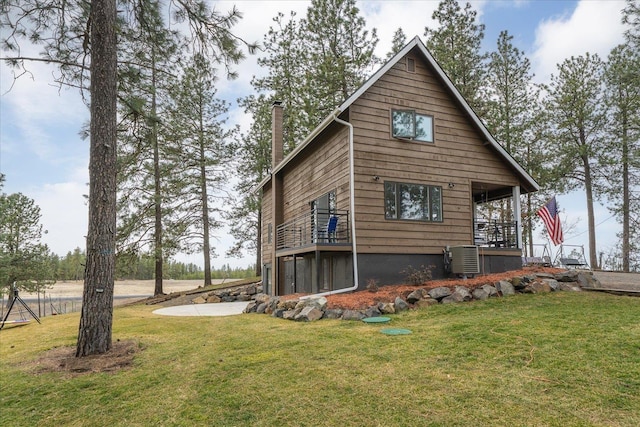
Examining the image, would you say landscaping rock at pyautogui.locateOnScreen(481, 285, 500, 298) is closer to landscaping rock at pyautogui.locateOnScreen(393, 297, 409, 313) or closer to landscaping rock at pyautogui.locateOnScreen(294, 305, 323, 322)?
landscaping rock at pyautogui.locateOnScreen(393, 297, 409, 313)

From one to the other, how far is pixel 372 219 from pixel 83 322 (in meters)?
7.07

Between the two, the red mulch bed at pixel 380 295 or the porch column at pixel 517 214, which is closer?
the red mulch bed at pixel 380 295

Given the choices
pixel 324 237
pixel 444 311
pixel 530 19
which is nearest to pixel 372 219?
pixel 324 237

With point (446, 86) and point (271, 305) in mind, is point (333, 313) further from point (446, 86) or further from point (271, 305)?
point (446, 86)

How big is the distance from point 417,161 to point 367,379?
8398mm

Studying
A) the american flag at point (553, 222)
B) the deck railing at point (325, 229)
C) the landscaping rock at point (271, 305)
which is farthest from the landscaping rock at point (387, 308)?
the american flag at point (553, 222)

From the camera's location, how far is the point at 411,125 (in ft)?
37.5

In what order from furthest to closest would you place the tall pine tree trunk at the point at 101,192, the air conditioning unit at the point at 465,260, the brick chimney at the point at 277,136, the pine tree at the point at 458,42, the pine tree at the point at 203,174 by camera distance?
the pine tree at the point at 203,174
the pine tree at the point at 458,42
the brick chimney at the point at 277,136
the air conditioning unit at the point at 465,260
the tall pine tree trunk at the point at 101,192

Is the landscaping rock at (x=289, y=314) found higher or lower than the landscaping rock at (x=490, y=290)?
A: lower

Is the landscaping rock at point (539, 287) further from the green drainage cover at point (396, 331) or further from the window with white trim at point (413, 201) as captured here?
the green drainage cover at point (396, 331)

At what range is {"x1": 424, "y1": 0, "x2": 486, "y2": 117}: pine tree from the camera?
65.4ft

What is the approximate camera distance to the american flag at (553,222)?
42.4 feet

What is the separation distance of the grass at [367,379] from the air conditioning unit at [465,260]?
13.3 ft

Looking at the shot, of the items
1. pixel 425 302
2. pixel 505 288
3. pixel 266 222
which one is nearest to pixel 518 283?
pixel 505 288
